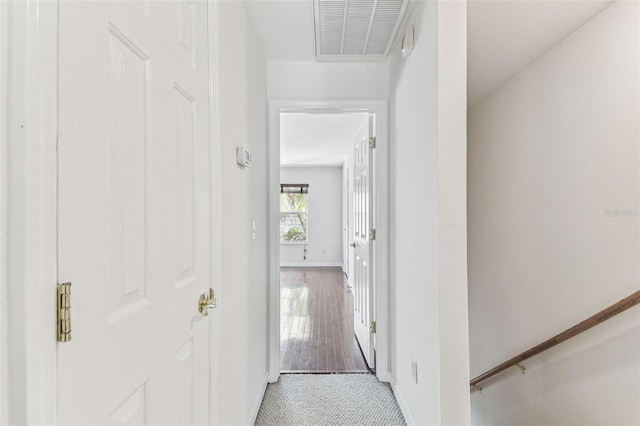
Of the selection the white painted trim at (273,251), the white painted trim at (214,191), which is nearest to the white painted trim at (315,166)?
the white painted trim at (273,251)

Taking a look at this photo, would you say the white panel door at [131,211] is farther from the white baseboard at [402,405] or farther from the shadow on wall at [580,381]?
the shadow on wall at [580,381]

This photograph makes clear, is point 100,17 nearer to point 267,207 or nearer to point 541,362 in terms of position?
point 267,207

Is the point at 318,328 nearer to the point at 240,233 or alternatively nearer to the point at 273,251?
the point at 273,251

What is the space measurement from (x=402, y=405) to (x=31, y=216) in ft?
7.01

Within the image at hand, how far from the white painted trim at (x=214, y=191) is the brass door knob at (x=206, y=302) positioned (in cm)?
4

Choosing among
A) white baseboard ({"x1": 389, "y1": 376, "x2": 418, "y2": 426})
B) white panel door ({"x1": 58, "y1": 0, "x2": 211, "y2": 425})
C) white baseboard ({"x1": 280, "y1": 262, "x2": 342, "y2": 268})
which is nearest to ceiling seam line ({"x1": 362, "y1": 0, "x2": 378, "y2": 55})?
white panel door ({"x1": 58, "y1": 0, "x2": 211, "y2": 425})

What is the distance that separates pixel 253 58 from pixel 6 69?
166cm

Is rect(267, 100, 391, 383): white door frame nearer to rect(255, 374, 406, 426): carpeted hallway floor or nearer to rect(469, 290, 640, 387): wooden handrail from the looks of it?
rect(255, 374, 406, 426): carpeted hallway floor

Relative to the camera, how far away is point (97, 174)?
587mm

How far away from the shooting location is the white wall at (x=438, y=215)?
52.1 inches

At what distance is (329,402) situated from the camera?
81.0 inches

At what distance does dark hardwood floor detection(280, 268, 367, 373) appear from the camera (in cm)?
262

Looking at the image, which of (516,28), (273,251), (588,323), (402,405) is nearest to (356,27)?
(516,28)

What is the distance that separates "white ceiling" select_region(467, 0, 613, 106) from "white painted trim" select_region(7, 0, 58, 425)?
179 cm
